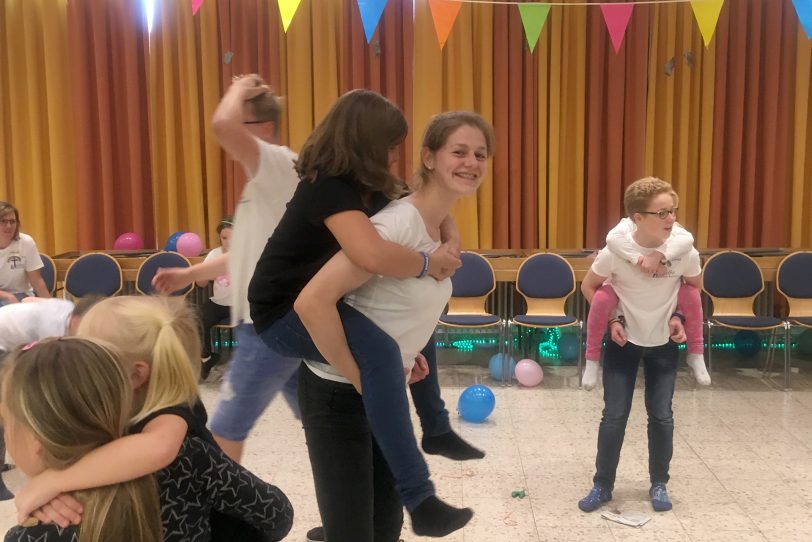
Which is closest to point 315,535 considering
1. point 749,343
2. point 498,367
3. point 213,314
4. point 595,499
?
→ point 595,499

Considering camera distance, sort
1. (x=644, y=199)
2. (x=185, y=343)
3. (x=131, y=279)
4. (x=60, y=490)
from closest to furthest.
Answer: (x=60, y=490) < (x=185, y=343) < (x=644, y=199) < (x=131, y=279)

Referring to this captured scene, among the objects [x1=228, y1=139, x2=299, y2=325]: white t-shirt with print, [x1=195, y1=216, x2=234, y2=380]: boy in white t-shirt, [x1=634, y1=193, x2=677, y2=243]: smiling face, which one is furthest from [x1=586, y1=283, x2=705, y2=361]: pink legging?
[x1=195, y1=216, x2=234, y2=380]: boy in white t-shirt

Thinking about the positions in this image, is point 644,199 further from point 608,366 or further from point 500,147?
point 500,147

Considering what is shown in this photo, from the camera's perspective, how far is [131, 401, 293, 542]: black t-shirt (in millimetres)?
1399

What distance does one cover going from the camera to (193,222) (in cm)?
667

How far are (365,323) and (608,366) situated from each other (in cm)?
173

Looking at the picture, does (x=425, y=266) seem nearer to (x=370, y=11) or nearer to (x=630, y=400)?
(x=630, y=400)

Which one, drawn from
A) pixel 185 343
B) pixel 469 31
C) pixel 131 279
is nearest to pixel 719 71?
pixel 469 31

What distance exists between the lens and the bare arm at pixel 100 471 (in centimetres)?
127

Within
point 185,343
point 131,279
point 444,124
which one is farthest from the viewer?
point 131,279

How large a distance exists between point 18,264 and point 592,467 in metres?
3.60

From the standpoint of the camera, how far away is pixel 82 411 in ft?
4.15

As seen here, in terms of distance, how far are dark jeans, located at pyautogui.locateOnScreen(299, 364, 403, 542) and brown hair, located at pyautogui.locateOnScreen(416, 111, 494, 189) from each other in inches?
A: 19.7

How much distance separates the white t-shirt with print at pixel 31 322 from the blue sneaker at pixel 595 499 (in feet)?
6.74
